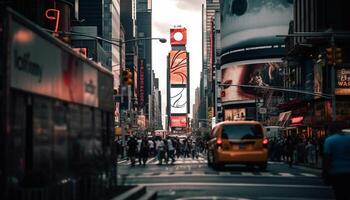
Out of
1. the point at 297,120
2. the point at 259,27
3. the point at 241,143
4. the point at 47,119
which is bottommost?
the point at 241,143

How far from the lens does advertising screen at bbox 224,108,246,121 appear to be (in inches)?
5650

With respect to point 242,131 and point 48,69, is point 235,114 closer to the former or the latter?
point 242,131

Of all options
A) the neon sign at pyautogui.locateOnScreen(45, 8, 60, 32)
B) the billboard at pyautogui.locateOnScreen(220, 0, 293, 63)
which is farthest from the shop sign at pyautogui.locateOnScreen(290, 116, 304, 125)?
the billboard at pyautogui.locateOnScreen(220, 0, 293, 63)

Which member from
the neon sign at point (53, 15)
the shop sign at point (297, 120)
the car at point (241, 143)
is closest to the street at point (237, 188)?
the car at point (241, 143)

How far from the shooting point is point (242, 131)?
2828 cm

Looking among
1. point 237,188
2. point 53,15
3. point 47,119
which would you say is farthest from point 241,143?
point 53,15

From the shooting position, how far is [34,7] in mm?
64688

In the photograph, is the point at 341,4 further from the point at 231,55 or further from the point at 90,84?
the point at 231,55

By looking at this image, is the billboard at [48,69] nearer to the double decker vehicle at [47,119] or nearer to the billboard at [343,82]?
the double decker vehicle at [47,119]

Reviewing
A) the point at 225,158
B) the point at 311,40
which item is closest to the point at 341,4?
the point at 311,40

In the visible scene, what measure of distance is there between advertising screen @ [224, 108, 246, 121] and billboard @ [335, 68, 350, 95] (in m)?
80.4

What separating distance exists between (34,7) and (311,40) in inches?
1008

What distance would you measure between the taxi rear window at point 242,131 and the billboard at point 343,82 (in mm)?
35710

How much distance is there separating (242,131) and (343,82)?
36.3m
